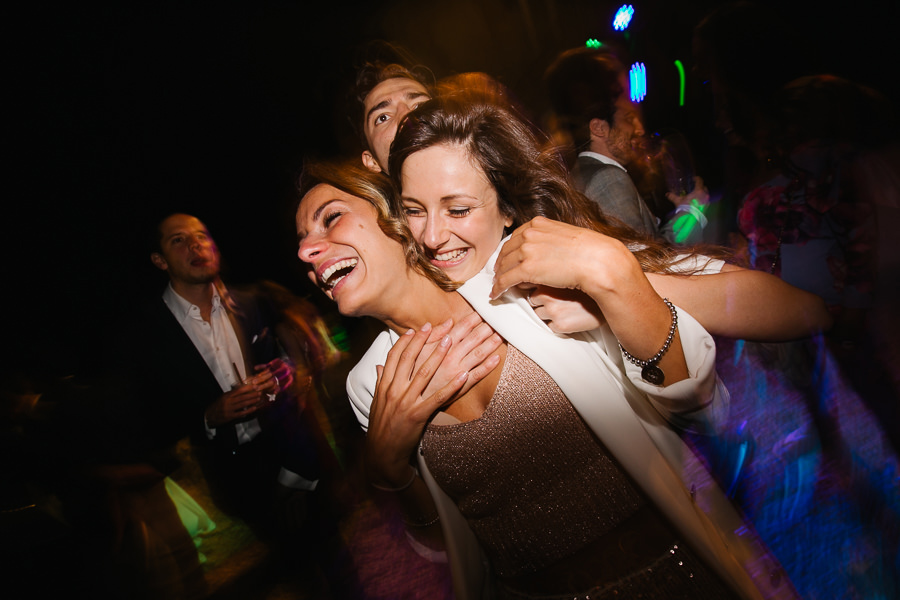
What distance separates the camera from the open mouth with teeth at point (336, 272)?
4.51 ft

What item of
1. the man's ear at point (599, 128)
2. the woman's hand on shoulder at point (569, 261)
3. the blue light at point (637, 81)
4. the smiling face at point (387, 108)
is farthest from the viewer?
the blue light at point (637, 81)

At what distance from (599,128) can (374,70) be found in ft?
5.53

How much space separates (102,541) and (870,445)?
449 cm

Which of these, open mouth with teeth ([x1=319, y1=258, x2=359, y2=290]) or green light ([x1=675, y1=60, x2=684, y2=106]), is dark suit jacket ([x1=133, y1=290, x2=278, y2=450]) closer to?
open mouth with teeth ([x1=319, y1=258, x2=359, y2=290])

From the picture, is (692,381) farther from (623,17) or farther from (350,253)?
(623,17)

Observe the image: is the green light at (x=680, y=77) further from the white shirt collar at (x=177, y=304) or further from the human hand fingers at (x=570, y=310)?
the white shirt collar at (x=177, y=304)

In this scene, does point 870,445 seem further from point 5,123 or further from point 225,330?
point 5,123

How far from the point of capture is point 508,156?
134cm

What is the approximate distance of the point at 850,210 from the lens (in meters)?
1.37

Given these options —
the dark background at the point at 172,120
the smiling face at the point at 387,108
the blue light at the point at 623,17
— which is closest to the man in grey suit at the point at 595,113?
the dark background at the point at 172,120

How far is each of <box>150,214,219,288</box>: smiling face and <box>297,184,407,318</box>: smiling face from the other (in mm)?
1927

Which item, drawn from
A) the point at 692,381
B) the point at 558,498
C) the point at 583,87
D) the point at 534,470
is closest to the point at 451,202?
the point at 692,381

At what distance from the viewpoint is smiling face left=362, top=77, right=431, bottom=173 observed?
72.4 inches

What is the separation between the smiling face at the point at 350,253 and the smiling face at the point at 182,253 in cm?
193
